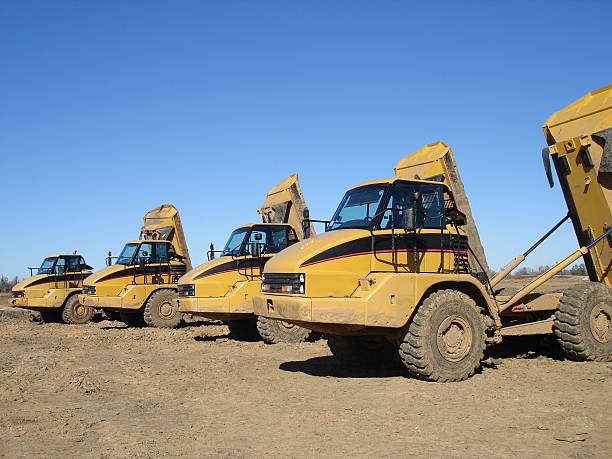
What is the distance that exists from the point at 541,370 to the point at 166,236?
12971 mm

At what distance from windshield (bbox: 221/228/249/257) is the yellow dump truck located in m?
8.03

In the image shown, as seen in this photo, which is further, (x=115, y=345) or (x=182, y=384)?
(x=115, y=345)

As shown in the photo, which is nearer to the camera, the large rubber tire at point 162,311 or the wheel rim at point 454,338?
the wheel rim at point 454,338

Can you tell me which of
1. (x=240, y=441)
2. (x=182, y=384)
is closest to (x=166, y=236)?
(x=182, y=384)

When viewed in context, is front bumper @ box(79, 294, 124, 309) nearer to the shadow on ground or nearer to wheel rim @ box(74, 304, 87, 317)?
wheel rim @ box(74, 304, 87, 317)

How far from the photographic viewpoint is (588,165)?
30.9ft

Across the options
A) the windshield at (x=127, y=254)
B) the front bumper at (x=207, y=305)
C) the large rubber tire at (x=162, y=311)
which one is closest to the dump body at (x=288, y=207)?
the front bumper at (x=207, y=305)

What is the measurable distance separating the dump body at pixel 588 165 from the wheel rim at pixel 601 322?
2.60 ft

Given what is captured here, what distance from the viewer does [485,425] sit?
5570 millimetres

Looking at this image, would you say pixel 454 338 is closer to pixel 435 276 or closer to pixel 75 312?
pixel 435 276

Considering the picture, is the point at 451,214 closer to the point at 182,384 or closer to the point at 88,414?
the point at 182,384

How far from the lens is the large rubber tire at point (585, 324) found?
28.7ft

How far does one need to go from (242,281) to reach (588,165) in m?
6.86

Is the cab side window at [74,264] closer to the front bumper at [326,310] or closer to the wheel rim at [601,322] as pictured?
the front bumper at [326,310]
